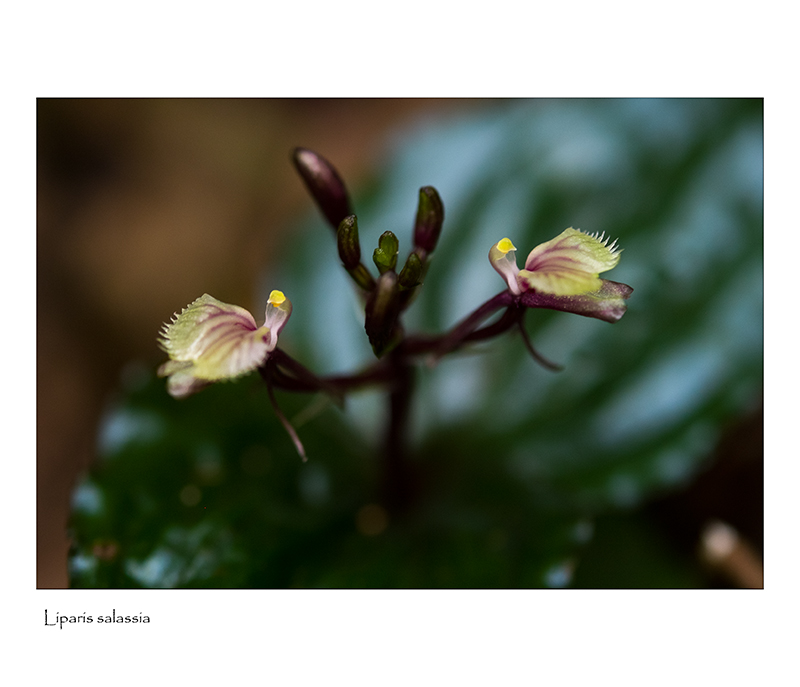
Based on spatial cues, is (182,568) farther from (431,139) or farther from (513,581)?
(431,139)

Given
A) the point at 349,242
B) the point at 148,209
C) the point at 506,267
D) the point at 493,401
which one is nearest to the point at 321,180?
the point at 349,242

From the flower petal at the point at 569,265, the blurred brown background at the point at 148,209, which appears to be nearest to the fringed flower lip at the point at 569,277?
the flower petal at the point at 569,265

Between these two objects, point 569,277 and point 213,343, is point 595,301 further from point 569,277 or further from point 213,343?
point 213,343

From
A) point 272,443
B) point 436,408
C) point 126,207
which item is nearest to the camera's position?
point 272,443

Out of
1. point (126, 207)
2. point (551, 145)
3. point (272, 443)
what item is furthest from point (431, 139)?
point (126, 207)

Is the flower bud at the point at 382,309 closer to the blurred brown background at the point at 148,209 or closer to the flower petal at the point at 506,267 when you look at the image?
the flower petal at the point at 506,267
